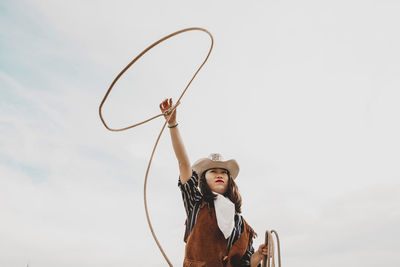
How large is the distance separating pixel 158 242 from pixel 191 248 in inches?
13.2

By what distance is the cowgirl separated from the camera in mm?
3184

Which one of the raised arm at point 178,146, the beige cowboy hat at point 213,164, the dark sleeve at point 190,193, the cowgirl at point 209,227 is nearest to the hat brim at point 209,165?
the beige cowboy hat at point 213,164

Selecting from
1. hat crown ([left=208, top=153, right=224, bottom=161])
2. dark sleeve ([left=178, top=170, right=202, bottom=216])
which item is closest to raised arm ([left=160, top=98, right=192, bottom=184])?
dark sleeve ([left=178, top=170, right=202, bottom=216])

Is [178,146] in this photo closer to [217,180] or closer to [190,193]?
[190,193]

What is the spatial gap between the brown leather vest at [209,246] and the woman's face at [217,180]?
1.47ft

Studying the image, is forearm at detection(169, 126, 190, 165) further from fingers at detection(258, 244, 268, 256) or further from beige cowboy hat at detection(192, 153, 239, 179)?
fingers at detection(258, 244, 268, 256)

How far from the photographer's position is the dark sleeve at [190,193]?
351 centimetres

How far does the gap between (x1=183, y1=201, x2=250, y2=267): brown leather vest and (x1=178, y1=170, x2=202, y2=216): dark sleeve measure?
138 millimetres

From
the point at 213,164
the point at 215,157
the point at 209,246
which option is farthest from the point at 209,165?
the point at 209,246

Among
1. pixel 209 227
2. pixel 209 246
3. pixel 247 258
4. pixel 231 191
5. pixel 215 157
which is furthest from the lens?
pixel 215 157

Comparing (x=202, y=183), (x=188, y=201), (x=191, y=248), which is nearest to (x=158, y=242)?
(x=191, y=248)

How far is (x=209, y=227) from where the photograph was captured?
330 cm

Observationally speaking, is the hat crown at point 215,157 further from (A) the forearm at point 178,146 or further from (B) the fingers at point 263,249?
(B) the fingers at point 263,249

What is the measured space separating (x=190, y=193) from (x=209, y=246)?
58cm
